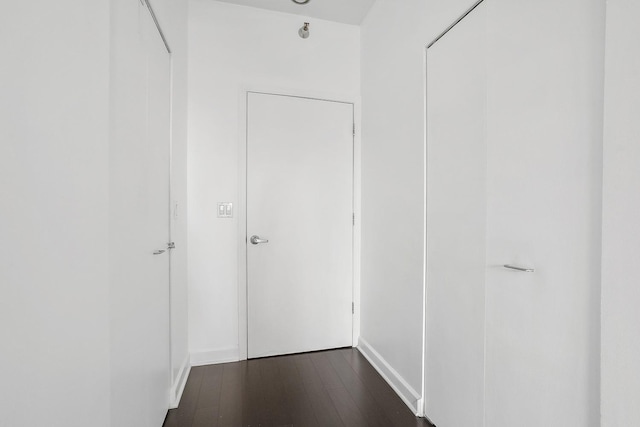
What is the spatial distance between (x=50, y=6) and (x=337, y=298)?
91.0 inches

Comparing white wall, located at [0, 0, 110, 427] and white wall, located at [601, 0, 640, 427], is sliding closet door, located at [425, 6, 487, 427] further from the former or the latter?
white wall, located at [0, 0, 110, 427]

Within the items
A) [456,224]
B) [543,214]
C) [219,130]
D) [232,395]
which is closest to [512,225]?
[543,214]

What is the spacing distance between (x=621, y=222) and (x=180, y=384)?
228 cm

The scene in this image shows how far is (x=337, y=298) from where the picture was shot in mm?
2463

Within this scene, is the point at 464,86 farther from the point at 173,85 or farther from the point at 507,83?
the point at 173,85

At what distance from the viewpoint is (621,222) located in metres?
0.73

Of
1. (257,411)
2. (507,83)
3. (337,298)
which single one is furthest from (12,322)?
(337,298)

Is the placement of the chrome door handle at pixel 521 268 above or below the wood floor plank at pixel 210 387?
above

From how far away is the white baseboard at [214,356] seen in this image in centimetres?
216

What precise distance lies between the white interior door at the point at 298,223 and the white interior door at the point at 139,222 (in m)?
0.75

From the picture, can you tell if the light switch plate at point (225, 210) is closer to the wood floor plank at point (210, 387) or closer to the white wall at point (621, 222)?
the wood floor plank at point (210, 387)

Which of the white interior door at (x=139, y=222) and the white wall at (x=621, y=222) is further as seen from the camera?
the white interior door at (x=139, y=222)

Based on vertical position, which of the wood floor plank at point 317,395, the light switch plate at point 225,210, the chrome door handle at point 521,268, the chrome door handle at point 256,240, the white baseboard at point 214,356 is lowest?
the wood floor plank at point 317,395

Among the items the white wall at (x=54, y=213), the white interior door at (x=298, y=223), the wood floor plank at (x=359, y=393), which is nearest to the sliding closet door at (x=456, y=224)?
the wood floor plank at (x=359, y=393)
